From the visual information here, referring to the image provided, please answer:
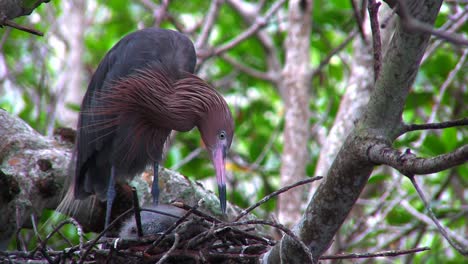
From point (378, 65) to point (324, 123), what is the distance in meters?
3.81

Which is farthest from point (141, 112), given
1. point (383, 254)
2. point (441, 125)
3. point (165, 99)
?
point (441, 125)

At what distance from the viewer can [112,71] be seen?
13.0ft

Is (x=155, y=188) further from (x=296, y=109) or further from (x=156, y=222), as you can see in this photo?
(x=296, y=109)

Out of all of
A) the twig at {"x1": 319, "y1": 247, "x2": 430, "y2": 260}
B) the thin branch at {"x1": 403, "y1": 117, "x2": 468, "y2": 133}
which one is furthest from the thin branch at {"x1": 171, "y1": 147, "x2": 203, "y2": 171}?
the thin branch at {"x1": 403, "y1": 117, "x2": 468, "y2": 133}

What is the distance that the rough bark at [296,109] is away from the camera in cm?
454

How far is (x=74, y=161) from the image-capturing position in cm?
375

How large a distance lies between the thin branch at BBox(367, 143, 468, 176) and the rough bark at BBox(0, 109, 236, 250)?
1800 mm

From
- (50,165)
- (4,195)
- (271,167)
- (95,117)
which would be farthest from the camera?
(271,167)

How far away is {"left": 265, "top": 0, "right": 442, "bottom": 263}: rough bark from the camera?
5.90ft

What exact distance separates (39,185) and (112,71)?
0.93 metres

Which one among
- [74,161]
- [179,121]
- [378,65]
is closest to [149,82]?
[179,121]

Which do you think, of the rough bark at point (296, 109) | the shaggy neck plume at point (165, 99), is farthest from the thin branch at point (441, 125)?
the rough bark at point (296, 109)

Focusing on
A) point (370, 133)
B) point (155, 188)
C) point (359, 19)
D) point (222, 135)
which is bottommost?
point (155, 188)

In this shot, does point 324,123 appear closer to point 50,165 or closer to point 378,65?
point 50,165
